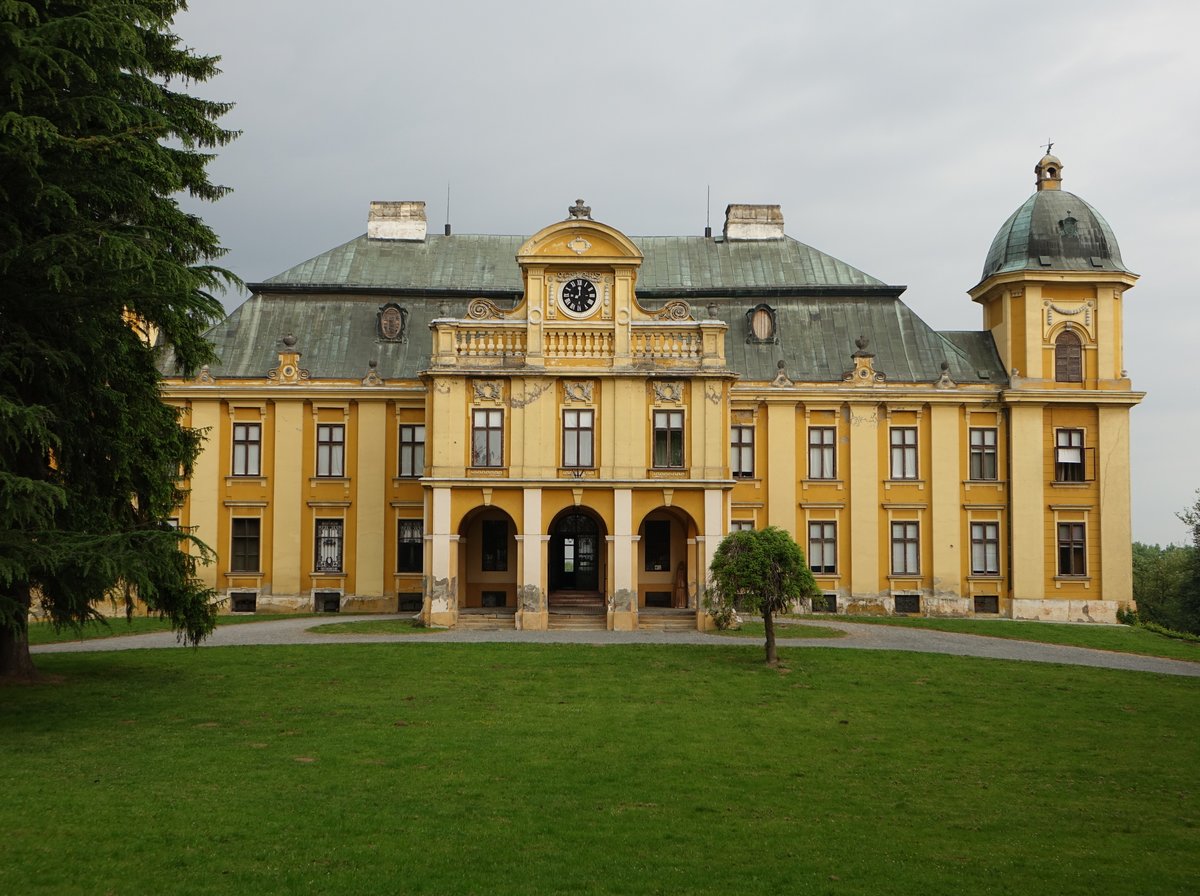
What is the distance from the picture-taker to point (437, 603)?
3406cm

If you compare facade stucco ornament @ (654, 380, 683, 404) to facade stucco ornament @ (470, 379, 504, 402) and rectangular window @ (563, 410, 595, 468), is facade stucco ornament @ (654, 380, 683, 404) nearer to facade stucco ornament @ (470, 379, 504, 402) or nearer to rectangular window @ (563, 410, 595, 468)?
rectangular window @ (563, 410, 595, 468)

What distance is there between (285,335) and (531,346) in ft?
40.2

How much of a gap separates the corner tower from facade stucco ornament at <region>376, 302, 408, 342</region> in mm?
22942

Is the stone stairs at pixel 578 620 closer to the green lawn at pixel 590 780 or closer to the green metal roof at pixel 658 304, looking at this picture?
the green lawn at pixel 590 780

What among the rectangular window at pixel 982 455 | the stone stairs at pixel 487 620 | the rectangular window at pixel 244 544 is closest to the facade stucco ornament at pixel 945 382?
the rectangular window at pixel 982 455

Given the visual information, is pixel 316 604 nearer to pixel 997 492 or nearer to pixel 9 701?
pixel 9 701

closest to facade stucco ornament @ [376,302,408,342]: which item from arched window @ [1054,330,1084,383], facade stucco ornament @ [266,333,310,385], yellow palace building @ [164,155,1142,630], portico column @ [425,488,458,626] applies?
yellow palace building @ [164,155,1142,630]

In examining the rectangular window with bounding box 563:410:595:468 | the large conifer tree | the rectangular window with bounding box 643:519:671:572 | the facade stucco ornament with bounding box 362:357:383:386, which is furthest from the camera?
the facade stucco ornament with bounding box 362:357:383:386

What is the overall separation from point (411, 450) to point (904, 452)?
1869 cm

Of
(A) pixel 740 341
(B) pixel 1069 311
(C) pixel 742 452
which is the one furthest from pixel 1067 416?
(A) pixel 740 341

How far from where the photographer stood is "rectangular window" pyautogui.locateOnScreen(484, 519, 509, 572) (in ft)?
131

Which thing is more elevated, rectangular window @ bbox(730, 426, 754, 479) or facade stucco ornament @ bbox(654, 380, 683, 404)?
facade stucco ornament @ bbox(654, 380, 683, 404)

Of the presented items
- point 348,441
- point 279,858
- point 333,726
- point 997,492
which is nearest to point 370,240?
point 348,441

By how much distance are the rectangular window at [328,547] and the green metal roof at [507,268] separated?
9247 millimetres
